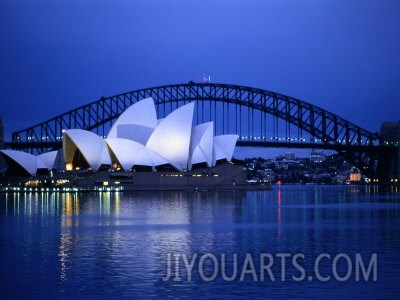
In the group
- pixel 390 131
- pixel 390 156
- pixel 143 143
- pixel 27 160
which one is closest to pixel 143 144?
pixel 143 143

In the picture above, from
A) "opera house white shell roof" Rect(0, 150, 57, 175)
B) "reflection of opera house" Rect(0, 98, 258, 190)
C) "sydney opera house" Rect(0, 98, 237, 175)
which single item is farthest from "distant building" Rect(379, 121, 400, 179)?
"opera house white shell roof" Rect(0, 150, 57, 175)

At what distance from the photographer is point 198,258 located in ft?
82.9

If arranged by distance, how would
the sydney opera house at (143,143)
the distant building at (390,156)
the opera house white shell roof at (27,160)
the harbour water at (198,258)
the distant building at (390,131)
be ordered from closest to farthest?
the harbour water at (198,258), the sydney opera house at (143,143), the opera house white shell roof at (27,160), the distant building at (390,156), the distant building at (390,131)

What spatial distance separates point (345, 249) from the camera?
28.0 meters

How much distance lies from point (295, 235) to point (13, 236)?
10980mm

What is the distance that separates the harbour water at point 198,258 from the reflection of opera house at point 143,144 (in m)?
52.7

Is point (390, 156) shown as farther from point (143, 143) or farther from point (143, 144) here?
point (143, 144)

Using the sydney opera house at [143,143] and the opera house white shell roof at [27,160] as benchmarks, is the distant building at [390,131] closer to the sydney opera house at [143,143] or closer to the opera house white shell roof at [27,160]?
the sydney opera house at [143,143]

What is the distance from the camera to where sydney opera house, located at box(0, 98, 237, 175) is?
3745 inches

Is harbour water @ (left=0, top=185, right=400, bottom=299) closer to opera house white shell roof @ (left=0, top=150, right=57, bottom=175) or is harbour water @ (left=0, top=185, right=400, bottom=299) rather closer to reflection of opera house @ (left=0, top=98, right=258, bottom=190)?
reflection of opera house @ (left=0, top=98, right=258, bottom=190)

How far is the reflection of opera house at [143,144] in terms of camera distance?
3748 inches

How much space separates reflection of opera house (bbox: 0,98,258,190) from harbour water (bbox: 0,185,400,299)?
52.7m

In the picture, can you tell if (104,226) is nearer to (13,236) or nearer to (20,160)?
(13,236)

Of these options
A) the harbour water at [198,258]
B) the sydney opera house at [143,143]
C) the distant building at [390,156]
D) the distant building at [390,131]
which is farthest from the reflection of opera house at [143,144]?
the harbour water at [198,258]
